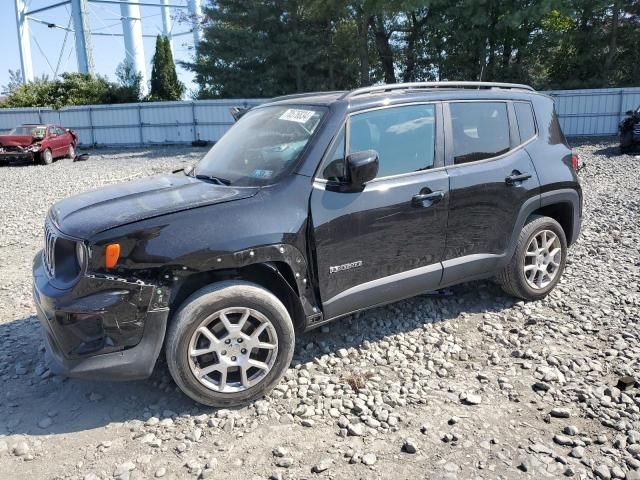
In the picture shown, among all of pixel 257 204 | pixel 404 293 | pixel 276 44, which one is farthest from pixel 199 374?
pixel 276 44

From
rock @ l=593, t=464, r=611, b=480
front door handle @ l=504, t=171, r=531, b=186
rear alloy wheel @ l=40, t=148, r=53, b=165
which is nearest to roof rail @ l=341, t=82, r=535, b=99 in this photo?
front door handle @ l=504, t=171, r=531, b=186

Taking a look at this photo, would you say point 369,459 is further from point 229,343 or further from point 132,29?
point 132,29

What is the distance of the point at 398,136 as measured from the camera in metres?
4.06

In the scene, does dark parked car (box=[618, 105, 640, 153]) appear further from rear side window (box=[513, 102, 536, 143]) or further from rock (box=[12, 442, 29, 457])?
rock (box=[12, 442, 29, 457])

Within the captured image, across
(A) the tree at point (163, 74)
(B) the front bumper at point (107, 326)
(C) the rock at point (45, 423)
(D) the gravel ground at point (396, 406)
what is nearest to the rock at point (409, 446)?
(D) the gravel ground at point (396, 406)

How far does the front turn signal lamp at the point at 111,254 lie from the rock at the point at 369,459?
70.6 inches

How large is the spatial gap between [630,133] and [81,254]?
17250mm

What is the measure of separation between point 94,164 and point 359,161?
60.5ft

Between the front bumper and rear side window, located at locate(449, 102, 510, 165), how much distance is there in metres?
2.60

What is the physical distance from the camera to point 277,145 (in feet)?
13.1

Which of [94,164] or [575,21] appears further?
[575,21]

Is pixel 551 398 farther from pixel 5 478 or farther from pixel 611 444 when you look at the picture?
pixel 5 478

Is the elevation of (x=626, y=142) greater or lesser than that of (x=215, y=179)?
lesser

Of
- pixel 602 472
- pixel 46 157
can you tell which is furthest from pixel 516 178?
pixel 46 157
